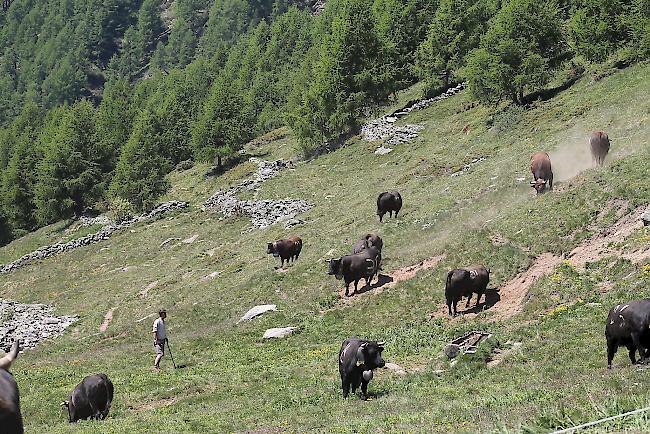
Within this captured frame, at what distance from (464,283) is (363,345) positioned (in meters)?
7.93

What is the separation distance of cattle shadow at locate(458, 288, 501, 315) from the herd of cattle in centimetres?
25

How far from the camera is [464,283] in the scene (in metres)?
24.2

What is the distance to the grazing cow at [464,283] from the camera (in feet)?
79.3

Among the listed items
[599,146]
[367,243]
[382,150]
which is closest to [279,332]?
[367,243]

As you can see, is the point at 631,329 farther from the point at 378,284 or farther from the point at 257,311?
the point at 257,311

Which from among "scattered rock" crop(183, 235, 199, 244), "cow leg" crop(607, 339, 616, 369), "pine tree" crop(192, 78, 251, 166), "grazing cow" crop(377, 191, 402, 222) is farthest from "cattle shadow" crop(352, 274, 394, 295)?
"pine tree" crop(192, 78, 251, 166)

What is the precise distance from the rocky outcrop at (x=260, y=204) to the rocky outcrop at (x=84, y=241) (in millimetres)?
5063

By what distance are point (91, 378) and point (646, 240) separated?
17.0m

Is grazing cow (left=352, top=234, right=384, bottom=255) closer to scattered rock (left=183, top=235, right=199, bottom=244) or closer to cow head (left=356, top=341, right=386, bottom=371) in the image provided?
cow head (left=356, top=341, right=386, bottom=371)

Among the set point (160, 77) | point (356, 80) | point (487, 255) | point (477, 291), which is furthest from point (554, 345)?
point (160, 77)

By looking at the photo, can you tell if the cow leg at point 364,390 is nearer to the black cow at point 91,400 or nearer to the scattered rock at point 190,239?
the black cow at point 91,400

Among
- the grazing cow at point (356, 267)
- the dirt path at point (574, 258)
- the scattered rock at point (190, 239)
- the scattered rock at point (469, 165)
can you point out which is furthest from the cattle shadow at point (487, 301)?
the scattered rock at point (190, 239)

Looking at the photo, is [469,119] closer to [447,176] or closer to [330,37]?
[447,176]

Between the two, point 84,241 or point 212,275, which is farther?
point 84,241
